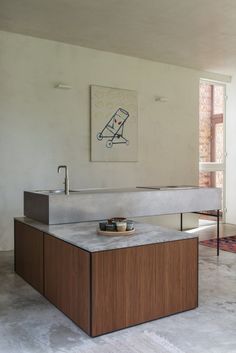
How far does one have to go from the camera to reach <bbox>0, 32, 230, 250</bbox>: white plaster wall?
15.9 ft

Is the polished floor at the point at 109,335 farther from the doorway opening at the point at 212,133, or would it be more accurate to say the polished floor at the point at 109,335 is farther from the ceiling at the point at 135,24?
the doorway opening at the point at 212,133

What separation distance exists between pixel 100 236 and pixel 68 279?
396mm

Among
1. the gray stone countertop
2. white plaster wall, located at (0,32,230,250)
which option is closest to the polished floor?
the gray stone countertop

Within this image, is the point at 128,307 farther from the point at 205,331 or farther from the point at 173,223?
the point at 173,223

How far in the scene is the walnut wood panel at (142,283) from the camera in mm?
2381

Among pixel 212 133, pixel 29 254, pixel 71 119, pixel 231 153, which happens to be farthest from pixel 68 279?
pixel 212 133

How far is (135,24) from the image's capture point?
455cm

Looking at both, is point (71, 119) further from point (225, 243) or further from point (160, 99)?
point (225, 243)

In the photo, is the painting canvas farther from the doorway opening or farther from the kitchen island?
the kitchen island

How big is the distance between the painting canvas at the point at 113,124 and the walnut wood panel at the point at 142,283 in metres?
3.01

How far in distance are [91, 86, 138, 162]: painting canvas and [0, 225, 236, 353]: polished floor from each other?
271cm

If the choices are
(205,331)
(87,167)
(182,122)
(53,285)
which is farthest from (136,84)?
(205,331)

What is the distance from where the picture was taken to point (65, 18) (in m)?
4.34

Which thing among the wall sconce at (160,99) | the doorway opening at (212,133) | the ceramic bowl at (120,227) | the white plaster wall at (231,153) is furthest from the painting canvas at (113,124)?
the ceramic bowl at (120,227)
